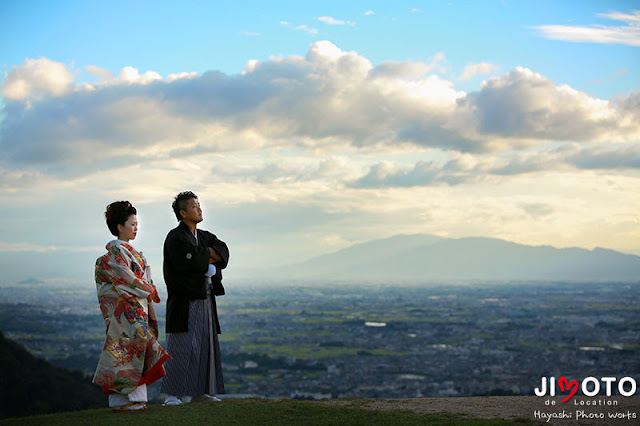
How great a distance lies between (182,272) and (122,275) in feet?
3.21

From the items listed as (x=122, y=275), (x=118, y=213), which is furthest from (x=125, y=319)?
(x=118, y=213)

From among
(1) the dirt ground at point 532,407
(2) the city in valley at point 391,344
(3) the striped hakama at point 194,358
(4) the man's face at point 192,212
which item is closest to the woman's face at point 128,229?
(4) the man's face at point 192,212

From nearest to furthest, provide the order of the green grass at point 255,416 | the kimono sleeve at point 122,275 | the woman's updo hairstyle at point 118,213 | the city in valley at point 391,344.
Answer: the green grass at point 255,416 < the kimono sleeve at point 122,275 < the woman's updo hairstyle at point 118,213 < the city in valley at point 391,344

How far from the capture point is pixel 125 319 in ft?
22.6

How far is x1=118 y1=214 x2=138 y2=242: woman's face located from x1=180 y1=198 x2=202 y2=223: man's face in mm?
854

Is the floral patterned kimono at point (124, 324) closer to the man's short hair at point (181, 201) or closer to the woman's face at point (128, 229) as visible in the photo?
the woman's face at point (128, 229)

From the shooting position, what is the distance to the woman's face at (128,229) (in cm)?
693

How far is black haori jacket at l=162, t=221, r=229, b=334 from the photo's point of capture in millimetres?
7625

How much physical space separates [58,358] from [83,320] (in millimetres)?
25512

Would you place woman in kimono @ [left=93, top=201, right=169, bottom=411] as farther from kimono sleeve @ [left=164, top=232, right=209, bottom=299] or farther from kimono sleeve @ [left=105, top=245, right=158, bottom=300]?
kimono sleeve @ [left=164, top=232, right=209, bottom=299]

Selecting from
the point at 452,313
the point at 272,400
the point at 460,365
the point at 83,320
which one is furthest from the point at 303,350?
the point at 272,400

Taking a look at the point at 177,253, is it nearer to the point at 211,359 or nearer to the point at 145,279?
the point at 145,279

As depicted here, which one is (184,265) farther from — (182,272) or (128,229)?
(128,229)

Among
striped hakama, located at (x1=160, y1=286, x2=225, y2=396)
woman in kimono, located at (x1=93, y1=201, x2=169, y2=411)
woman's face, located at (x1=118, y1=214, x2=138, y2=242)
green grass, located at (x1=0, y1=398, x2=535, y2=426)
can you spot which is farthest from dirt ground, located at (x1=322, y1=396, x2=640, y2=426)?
woman's face, located at (x1=118, y1=214, x2=138, y2=242)
